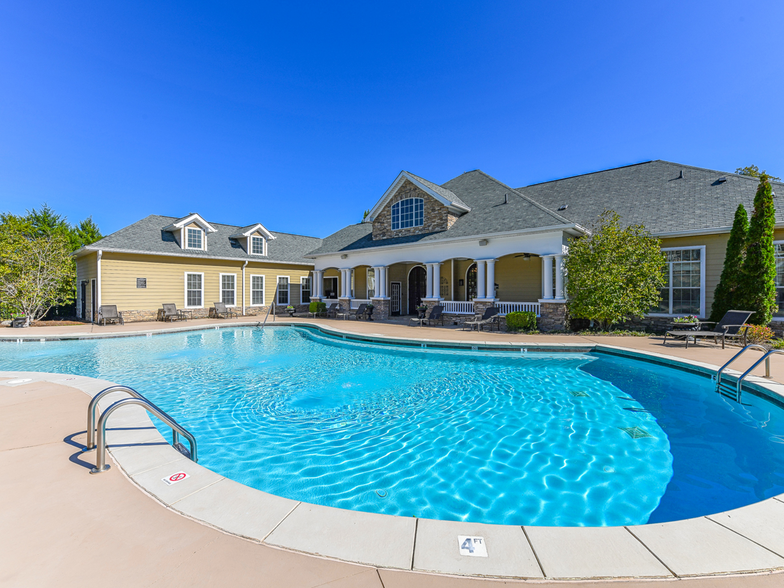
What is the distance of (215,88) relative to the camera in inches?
669

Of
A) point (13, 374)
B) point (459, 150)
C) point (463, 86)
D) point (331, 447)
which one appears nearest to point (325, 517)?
point (331, 447)

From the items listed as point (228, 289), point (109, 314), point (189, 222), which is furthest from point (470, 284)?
point (109, 314)

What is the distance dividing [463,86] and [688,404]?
15.2 metres

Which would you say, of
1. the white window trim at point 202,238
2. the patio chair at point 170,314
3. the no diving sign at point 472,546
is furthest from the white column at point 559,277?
the white window trim at point 202,238

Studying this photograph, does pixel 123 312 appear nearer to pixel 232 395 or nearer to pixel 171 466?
pixel 232 395

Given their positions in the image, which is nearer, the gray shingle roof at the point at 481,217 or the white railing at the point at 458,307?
the gray shingle roof at the point at 481,217

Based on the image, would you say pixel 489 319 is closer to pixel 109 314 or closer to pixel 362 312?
pixel 362 312

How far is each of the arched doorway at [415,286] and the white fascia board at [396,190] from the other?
4.21 metres

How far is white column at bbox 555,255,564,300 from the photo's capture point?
13.2 metres

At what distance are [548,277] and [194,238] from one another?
62.7 ft

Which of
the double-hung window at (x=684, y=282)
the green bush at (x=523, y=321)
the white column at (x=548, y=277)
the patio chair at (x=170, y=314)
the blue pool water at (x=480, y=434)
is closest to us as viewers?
the blue pool water at (x=480, y=434)

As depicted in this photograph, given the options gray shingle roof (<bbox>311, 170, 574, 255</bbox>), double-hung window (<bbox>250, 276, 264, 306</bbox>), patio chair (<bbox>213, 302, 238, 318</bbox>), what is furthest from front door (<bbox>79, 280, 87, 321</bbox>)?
gray shingle roof (<bbox>311, 170, 574, 255</bbox>)

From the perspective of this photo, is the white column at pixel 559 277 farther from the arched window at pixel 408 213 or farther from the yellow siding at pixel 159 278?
the yellow siding at pixel 159 278

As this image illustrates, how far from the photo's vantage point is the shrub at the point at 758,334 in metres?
9.98
